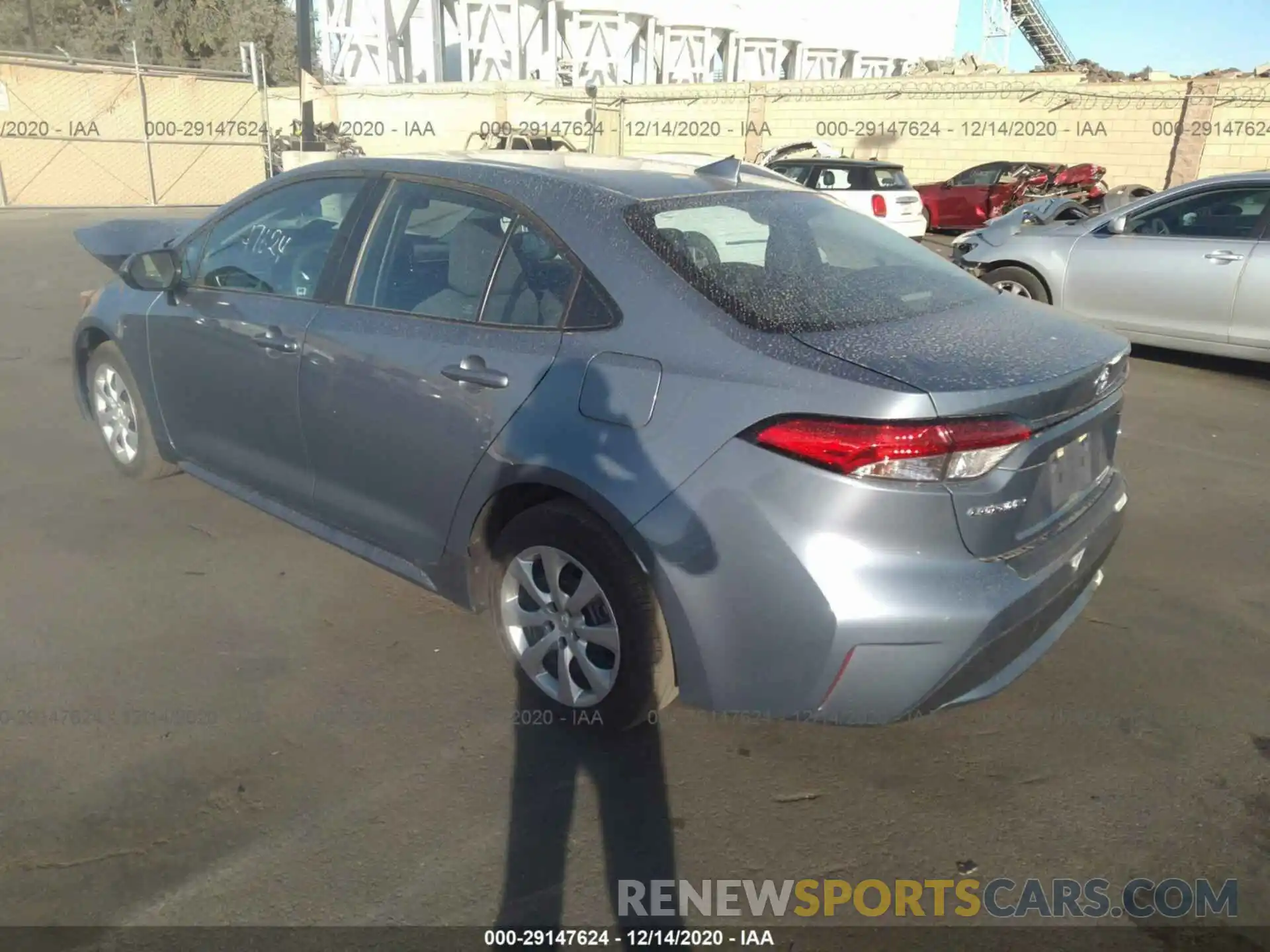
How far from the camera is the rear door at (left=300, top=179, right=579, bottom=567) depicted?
116 inches

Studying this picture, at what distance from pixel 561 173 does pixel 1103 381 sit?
178 cm

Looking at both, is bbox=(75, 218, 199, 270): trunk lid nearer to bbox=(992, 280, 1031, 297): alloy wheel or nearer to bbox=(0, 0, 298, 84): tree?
bbox=(992, 280, 1031, 297): alloy wheel

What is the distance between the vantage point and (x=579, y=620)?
2914 millimetres

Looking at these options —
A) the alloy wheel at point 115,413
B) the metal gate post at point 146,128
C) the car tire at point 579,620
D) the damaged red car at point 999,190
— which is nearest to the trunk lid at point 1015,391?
the car tire at point 579,620

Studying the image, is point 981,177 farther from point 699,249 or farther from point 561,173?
point 699,249

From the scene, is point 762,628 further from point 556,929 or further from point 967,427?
point 556,929

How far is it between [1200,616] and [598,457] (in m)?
2.70

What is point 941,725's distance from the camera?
3143 millimetres

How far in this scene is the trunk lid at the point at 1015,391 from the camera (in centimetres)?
240

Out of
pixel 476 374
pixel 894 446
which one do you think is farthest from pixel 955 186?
pixel 894 446

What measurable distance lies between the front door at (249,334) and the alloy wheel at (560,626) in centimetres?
109

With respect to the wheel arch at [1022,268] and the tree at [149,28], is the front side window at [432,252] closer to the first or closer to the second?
the wheel arch at [1022,268]

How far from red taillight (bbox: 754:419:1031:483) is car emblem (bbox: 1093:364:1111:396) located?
0.56 metres

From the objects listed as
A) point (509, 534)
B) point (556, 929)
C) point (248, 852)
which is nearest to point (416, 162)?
point (509, 534)
